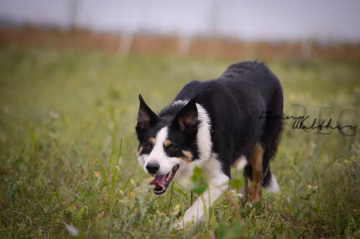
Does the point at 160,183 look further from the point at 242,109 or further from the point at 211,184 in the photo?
the point at 242,109

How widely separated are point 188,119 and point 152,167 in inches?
20.5

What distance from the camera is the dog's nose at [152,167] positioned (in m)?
3.01

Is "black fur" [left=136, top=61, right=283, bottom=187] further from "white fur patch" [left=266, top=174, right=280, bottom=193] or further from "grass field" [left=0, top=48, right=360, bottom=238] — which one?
"grass field" [left=0, top=48, right=360, bottom=238]

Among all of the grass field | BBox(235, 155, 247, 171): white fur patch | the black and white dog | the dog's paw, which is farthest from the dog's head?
BBox(235, 155, 247, 171): white fur patch

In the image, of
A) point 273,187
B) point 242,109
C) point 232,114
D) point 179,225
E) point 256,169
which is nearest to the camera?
point 179,225

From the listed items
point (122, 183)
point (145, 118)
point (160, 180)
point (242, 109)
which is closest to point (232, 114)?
point (242, 109)

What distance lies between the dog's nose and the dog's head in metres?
0.02

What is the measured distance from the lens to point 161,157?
310 centimetres

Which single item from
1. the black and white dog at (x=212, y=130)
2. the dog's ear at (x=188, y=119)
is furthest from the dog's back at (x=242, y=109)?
the dog's ear at (x=188, y=119)

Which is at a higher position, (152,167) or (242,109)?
(242,109)

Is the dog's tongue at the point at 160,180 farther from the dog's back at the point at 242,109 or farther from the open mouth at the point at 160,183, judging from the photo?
the dog's back at the point at 242,109

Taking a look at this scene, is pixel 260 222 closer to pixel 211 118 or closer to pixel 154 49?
pixel 211 118

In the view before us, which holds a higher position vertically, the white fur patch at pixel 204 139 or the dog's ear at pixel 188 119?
the dog's ear at pixel 188 119

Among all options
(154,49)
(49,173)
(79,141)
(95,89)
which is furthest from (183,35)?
(49,173)
